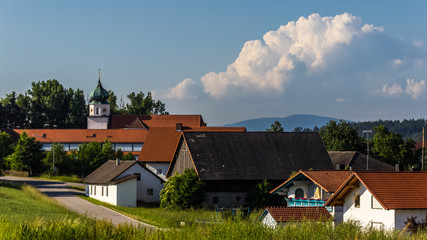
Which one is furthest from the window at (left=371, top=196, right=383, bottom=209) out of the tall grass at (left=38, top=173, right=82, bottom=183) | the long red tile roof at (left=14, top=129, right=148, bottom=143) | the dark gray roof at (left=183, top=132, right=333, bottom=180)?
the long red tile roof at (left=14, top=129, right=148, bottom=143)

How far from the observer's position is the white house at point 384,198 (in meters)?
28.3

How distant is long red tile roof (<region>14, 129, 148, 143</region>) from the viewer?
11219 cm

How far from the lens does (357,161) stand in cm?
6569

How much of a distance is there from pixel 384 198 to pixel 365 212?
1.36m

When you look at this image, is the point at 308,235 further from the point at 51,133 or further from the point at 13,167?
the point at 51,133

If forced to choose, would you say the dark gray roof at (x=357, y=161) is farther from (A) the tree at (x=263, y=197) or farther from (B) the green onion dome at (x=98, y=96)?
(B) the green onion dome at (x=98, y=96)

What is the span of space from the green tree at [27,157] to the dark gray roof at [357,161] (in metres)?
34.7

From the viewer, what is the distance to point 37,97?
151625 millimetres

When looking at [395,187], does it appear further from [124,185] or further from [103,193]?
[103,193]

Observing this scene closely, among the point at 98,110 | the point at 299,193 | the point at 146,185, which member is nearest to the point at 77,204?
the point at 146,185

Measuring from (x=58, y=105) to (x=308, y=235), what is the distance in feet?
443

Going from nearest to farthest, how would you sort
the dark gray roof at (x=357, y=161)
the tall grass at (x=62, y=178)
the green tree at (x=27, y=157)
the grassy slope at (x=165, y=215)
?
the grassy slope at (x=165, y=215) → the dark gray roof at (x=357, y=161) → the tall grass at (x=62, y=178) → the green tree at (x=27, y=157)

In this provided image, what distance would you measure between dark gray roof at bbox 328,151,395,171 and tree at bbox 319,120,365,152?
1594 cm

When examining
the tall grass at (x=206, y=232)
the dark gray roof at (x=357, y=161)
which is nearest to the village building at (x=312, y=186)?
the tall grass at (x=206, y=232)
